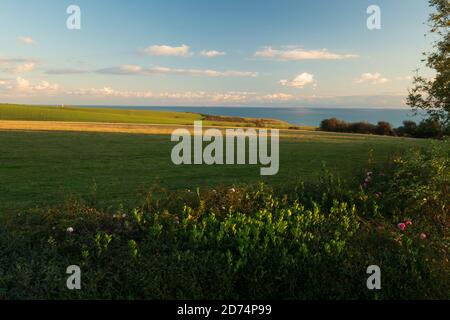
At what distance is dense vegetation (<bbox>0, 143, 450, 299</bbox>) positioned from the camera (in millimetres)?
4898

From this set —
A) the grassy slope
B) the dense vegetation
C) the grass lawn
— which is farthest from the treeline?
the dense vegetation

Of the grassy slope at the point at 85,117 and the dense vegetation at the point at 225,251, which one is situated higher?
the grassy slope at the point at 85,117

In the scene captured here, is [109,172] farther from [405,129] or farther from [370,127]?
[370,127]

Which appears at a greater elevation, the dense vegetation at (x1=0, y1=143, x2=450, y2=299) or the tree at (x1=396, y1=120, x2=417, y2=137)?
the tree at (x1=396, y1=120, x2=417, y2=137)

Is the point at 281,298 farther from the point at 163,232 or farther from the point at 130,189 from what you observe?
the point at 130,189

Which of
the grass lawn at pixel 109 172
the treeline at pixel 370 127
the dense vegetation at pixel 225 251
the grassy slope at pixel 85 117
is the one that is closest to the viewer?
the dense vegetation at pixel 225 251

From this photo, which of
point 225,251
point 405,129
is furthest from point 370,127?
point 225,251

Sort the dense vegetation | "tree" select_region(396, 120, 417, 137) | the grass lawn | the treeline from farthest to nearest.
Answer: the treeline
"tree" select_region(396, 120, 417, 137)
the grass lawn
the dense vegetation

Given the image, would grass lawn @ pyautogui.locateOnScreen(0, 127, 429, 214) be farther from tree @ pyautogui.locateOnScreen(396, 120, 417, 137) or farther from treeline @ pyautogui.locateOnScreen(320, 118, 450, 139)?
treeline @ pyautogui.locateOnScreen(320, 118, 450, 139)

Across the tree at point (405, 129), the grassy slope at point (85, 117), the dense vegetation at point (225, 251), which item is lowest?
the dense vegetation at point (225, 251)

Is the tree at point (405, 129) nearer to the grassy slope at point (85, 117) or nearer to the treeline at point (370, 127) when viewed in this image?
the treeline at point (370, 127)

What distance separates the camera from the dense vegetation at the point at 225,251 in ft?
16.1

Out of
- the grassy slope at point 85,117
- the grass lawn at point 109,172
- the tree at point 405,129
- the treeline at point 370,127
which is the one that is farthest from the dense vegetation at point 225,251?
the grassy slope at point 85,117
